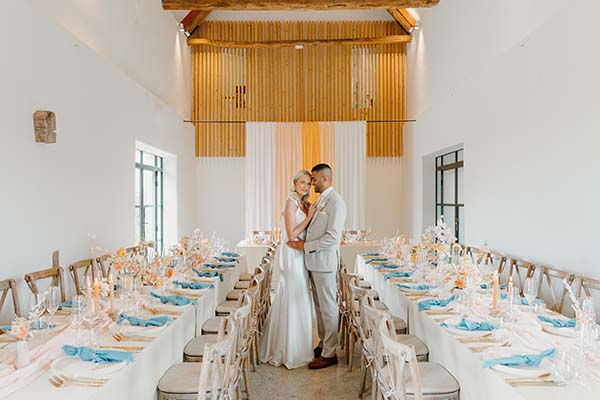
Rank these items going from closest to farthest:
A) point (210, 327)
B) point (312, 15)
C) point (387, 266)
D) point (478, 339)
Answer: point (478, 339) < point (210, 327) < point (387, 266) < point (312, 15)

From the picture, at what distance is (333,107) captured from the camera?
12.2m

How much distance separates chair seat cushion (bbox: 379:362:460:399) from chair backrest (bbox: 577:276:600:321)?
1.66 meters

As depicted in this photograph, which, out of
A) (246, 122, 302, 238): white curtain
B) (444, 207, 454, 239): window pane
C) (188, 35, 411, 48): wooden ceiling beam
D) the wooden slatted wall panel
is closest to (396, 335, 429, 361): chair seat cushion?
(444, 207, 454, 239): window pane

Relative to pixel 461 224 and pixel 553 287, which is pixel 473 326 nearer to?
pixel 553 287

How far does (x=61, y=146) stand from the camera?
5359 millimetres

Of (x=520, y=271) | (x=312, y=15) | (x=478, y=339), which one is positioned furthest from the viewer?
(x=312, y=15)

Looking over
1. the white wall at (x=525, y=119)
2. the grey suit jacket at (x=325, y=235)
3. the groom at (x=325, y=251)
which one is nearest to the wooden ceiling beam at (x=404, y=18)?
the white wall at (x=525, y=119)

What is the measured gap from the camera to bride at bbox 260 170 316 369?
4828 mm

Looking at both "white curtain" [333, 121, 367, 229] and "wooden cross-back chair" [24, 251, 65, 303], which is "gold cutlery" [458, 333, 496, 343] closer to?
"wooden cross-back chair" [24, 251, 65, 303]

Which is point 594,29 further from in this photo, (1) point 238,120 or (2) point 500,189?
(1) point 238,120

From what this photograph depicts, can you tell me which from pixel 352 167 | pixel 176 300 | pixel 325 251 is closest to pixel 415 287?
pixel 325 251

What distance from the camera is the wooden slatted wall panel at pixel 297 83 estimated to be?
12.2 metres

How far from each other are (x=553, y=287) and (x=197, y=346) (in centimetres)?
362

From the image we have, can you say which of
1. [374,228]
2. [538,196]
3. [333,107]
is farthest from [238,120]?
[538,196]
